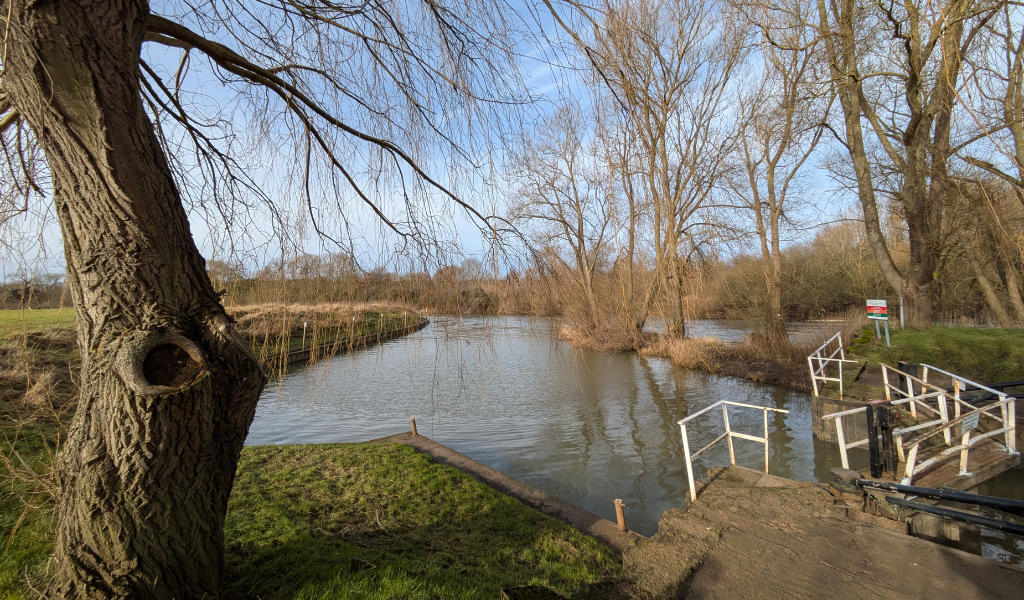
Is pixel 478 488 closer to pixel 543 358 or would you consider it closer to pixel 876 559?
pixel 876 559

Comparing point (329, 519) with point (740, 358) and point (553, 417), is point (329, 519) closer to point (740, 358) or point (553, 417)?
point (553, 417)

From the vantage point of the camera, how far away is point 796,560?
3.52m

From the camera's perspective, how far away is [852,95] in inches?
514

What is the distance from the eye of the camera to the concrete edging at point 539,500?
17.7 feet

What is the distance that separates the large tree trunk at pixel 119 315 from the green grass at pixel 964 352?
45.6 ft

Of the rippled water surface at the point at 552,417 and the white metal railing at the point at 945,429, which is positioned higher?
the white metal railing at the point at 945,429

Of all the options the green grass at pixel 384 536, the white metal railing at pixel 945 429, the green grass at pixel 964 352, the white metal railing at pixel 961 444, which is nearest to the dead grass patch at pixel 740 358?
the green grass at pixel 964 352

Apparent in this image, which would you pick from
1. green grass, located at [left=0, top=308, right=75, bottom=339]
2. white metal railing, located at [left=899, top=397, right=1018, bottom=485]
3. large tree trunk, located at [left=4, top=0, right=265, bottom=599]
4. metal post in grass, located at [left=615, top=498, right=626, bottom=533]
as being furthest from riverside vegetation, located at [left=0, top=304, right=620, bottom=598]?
white metal railing, located at [left=899, top=397, right=1018, bottom=485]

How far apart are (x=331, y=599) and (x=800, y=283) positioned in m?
31.2

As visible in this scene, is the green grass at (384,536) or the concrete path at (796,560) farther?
the green grass at (384,536)

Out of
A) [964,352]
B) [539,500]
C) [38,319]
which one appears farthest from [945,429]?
[964,352]

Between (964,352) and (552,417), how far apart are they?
32.5ft

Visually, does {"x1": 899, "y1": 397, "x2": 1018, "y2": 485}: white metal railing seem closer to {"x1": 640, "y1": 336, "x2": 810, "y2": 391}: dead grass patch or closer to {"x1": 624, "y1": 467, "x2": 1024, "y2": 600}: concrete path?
{"x1": 624, "y1": 467, "x2": 1024, "y2": 600}: concrete path

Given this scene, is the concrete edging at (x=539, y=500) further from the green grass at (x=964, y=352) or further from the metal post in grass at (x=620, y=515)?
the green grass at (x=964, y=352)
